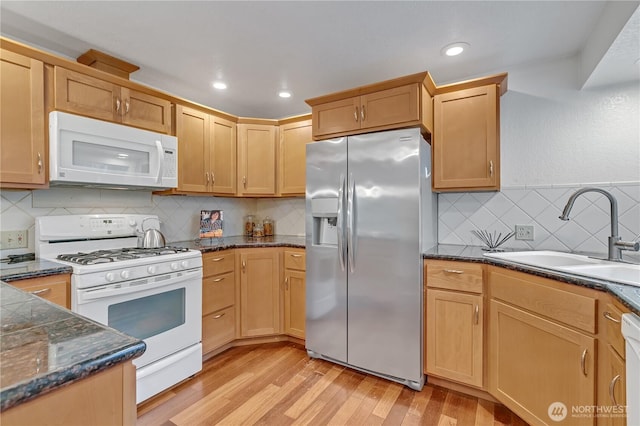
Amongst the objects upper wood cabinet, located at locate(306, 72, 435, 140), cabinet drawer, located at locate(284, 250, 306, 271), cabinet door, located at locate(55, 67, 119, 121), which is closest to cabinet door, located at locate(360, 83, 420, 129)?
upper wood cabinet, located at locate(306, 72, 435, 140)

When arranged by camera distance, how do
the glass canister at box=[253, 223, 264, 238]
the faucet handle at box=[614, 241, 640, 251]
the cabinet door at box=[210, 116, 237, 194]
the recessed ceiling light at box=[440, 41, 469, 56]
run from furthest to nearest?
the glass canister at box=[253, 223, 264, 238]
the cabinet door at box=[210, 116, 237, 194]
the recessed ceiling light at box=[440, 41, 469, 56]
the faucet handle at box=[614, 241, 640, 251]

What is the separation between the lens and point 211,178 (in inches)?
109

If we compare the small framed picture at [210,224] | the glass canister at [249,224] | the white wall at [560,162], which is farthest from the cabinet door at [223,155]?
the white wall at [560,162]

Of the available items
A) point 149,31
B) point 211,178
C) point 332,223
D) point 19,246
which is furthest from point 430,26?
point 19,246

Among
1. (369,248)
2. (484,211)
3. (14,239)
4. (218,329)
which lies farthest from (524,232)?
(14,239)

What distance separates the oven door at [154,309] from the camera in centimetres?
168

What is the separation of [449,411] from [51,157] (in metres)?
2.84

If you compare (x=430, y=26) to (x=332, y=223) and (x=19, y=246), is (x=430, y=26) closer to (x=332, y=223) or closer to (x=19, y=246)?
(x=332, y=223)

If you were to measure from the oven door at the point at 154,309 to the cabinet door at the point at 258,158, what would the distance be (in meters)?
1.11

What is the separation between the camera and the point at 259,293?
271 cm

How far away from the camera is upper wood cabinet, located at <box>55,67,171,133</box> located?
1873mm

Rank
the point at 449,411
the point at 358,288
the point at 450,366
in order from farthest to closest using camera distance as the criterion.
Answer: the point at 358,288, the point at 450,366, the point at 449,411

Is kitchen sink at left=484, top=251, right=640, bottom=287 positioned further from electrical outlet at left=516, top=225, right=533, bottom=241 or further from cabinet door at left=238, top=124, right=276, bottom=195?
cabinet door at left=238, top=124, right=276, bottom=195

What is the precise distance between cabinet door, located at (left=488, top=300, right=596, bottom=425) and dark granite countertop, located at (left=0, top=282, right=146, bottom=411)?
1733 mm
